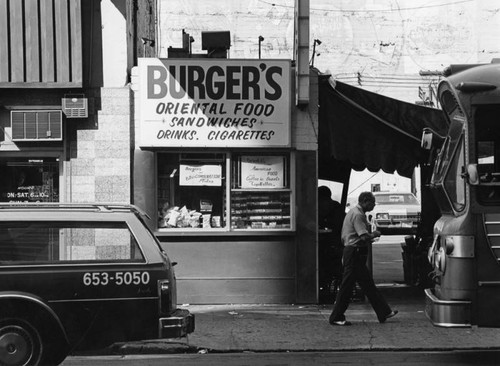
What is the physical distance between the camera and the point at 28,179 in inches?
480

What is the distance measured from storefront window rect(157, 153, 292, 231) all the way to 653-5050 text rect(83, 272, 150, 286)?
5.03m

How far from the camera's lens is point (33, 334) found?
696 cm

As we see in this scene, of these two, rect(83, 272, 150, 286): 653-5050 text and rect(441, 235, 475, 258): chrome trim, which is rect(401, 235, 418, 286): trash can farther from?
rect(83, 272, 150, 286): 653-5050 text

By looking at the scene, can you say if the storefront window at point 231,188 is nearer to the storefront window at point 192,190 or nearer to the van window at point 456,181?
the storefront window at point 192,190

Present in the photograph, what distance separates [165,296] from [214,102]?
5.39 m

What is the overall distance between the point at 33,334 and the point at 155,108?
18.7ft

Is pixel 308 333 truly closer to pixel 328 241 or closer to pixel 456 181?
pixel 328 241

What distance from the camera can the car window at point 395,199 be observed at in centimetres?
2759

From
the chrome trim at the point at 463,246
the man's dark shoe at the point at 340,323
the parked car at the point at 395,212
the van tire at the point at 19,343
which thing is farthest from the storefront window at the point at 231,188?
the parked car at the point at 395,212

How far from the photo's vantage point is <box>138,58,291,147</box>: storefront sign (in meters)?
11.9

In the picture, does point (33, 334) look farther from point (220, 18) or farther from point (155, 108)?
point (220, 18)

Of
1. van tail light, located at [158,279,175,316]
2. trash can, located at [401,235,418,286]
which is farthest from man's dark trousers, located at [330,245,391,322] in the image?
trash can, located at [401,235,418,286]

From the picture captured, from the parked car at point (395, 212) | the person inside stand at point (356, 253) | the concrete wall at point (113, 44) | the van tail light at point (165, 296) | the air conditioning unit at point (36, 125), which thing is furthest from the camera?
the parked car at point (395, 212)

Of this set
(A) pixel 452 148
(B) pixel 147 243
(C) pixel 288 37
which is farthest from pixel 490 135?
(C) pixel 288 37
